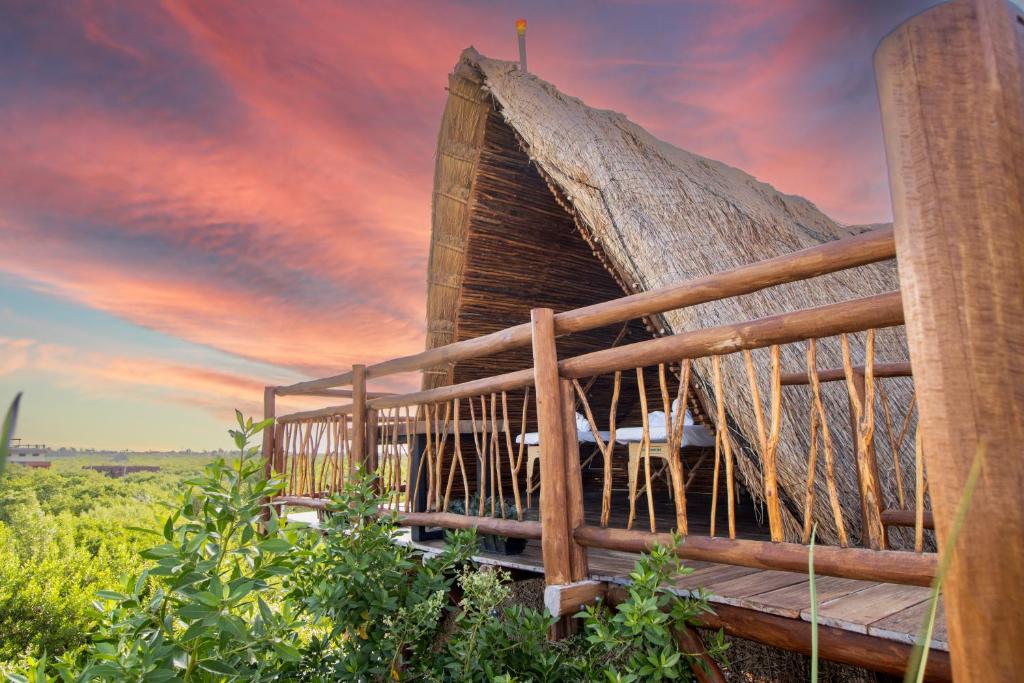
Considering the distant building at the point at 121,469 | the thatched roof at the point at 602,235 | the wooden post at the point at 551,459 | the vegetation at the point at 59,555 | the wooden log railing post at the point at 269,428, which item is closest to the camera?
the wooden post at the point at 551,459

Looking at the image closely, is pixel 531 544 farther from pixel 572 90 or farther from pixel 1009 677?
pixel 572 90

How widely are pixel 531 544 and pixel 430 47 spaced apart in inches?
262

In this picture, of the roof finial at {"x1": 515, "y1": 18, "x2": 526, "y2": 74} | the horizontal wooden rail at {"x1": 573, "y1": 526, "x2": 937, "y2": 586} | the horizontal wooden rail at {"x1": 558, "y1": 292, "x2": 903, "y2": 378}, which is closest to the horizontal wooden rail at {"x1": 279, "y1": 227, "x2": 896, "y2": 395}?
the horizontal wooden rail at {"x1": 558, "y1": 292, "x2": 903, "y2": 378}

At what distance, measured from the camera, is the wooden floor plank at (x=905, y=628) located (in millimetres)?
1728

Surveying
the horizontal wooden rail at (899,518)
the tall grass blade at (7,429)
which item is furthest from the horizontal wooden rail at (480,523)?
the tall grass blade at (7,429)

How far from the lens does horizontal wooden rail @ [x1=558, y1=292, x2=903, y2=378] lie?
175 centimetres

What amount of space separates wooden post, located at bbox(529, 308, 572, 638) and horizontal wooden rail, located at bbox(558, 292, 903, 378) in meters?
0.13

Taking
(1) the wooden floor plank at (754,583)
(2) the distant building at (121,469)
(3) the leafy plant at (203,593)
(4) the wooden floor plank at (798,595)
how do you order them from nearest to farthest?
(3) the leafy plant at (203,593) < (4) the wooden floor plank at (798,595) < (1) the wooden floor plank at (754,583) < (2) the distant building at (121,469)

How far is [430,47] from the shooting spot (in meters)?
8.33

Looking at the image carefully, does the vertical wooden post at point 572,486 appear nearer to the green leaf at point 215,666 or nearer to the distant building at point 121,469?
the green leaf at point 215,666

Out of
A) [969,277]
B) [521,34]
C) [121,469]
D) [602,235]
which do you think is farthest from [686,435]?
[121,469]

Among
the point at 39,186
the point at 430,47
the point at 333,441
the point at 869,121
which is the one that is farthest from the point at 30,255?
the point at 869,121

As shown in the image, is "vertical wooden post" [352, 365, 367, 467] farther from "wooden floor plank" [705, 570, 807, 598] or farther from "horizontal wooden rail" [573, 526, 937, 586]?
"wooden floor plank" [705, 570, 807, 598]

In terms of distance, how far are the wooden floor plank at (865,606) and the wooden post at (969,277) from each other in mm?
1282
